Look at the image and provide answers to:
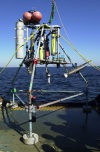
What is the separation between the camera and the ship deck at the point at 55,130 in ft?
37.4

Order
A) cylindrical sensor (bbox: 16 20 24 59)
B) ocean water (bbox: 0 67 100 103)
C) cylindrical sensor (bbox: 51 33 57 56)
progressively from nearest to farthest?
cylindrical sensor (bbox: 16 20 24 59)
cylindrical sensor (bbox: 51 33 57 56)
ocean water (bbox: 0 67 100 103)

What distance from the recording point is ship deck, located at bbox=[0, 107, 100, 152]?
1141 centimetres

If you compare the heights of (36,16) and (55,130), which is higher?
(36,16)

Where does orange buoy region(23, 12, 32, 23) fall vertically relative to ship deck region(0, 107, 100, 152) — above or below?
above

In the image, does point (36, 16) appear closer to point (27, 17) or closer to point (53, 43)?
point (27, 17)

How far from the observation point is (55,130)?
45.3 feet

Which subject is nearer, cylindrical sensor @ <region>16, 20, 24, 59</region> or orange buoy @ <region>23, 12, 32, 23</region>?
orange buoy @ <region>23, 12, 32, 23</region>

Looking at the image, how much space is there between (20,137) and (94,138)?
12.5 feet

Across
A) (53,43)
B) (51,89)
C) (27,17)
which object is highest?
(27,17)

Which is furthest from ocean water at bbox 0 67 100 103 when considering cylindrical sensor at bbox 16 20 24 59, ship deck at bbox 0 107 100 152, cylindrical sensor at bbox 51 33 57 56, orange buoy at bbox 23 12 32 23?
orange buoy at bbox 23 12 32 23

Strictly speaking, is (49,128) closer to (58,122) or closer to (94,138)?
(58,122)

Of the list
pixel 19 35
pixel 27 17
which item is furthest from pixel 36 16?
pixel 19 35

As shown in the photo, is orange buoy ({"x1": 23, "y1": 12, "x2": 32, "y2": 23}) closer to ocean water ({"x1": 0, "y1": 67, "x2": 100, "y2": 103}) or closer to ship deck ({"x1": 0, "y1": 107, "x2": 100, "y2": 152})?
ocean water ({"x1": 0, "y1": 67, "x2": 100, "y2": 103})

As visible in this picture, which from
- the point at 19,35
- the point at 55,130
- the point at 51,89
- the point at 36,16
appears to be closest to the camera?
the point at 36,16
